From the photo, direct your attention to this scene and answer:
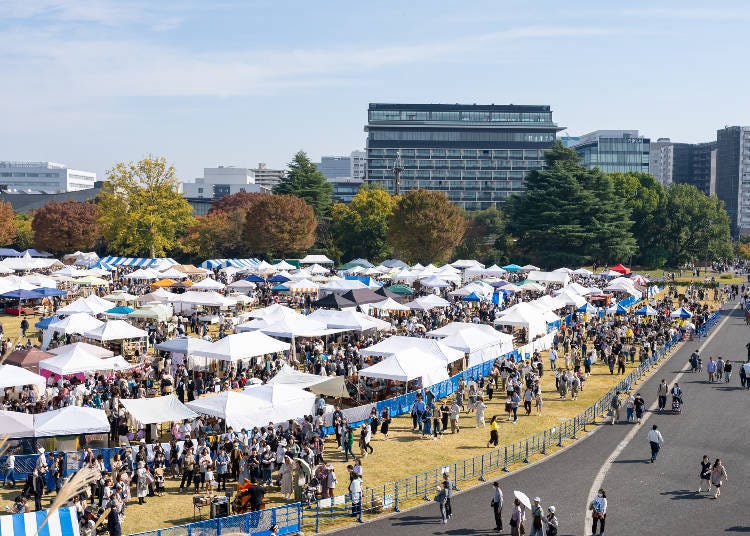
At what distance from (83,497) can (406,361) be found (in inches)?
449

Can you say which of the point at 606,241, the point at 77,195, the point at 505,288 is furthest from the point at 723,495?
the point at 77,195

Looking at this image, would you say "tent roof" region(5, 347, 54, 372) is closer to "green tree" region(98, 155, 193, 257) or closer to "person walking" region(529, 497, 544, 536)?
"person walking" region(529, 497, 544, 536)

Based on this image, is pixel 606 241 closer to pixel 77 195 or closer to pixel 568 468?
pixel 568 468

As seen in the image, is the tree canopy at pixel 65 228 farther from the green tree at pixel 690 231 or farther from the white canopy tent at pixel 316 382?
the green tree at pixel 690 231

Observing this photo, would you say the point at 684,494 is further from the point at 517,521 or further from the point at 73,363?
the point at 73,363

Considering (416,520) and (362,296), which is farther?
(362,296)

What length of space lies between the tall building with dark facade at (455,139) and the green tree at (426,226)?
260 ft

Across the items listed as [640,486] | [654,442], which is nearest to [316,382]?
[640,486]

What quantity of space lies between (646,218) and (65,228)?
212 feet

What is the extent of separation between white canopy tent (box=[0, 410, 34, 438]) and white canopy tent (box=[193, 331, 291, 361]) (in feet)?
27.1

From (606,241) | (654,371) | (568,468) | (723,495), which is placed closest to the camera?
(723,495)

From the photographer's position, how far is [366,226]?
81000 millimetres

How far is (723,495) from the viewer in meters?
16.9

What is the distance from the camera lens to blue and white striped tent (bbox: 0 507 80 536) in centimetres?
1197
